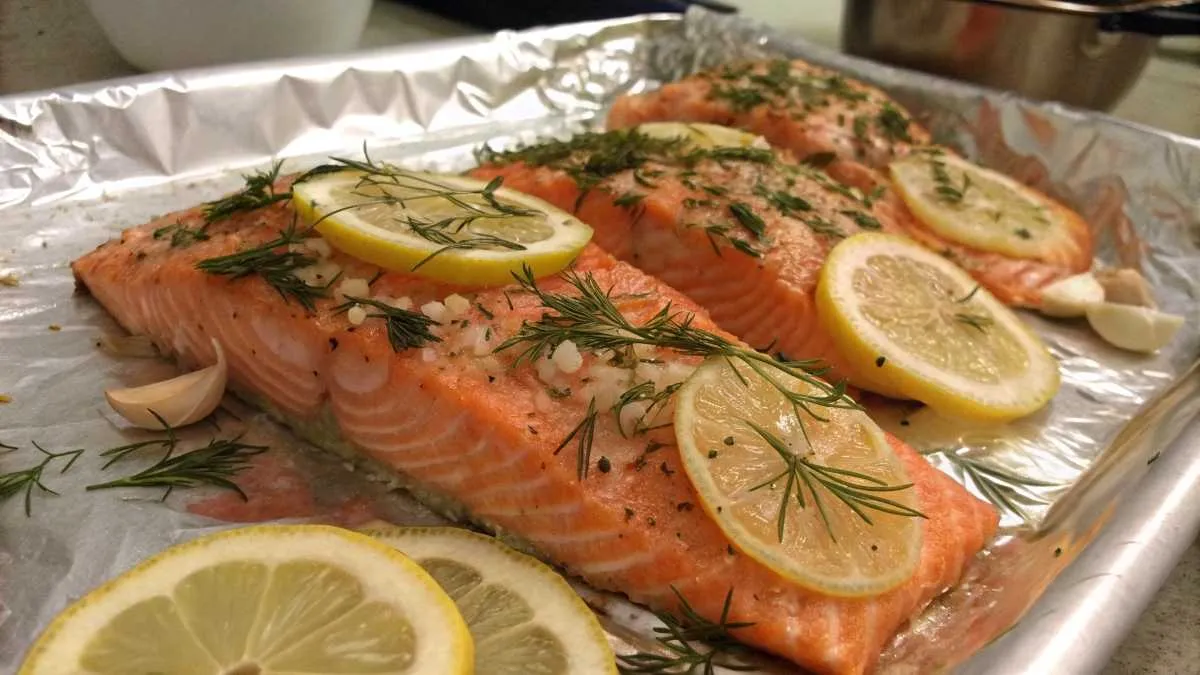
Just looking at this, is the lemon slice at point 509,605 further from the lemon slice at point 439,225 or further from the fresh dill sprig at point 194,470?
the lemon slice at point 439,225

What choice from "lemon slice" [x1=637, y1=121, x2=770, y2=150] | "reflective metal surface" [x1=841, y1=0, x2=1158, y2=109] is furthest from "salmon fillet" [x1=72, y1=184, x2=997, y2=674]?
"reflective metal surface" [x1=841, y1=0, x2=1158, y2=109]

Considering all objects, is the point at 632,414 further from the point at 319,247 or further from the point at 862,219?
the point at 862,219

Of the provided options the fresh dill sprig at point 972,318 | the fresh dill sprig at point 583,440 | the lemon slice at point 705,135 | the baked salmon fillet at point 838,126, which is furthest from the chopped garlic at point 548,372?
the baked salmon fillet at point 838,126

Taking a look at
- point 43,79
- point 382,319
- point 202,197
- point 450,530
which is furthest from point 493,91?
point 450,530

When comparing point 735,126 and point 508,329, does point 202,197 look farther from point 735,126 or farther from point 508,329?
Result: point 735,126

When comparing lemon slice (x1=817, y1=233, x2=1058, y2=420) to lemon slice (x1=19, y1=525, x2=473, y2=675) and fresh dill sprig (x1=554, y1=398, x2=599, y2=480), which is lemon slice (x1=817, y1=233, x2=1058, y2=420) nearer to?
fresh dill sprig (x1=554, y1=398, x2=599, y2=480)
